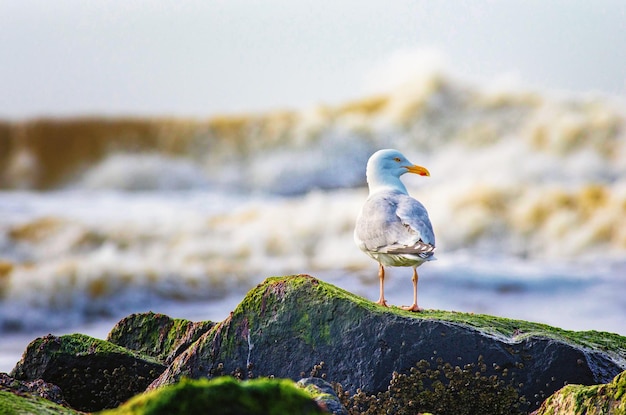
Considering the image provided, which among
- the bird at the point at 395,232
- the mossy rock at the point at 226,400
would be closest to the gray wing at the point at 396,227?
the bird at the point at 395,232

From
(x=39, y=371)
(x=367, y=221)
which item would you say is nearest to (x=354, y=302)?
(x=367, y=221)

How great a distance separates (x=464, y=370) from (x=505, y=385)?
0.32 meters

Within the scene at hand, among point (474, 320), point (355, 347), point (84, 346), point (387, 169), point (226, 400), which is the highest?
point (387, 169)

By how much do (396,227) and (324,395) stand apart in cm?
257

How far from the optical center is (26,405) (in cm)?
504

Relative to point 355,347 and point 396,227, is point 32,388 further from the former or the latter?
point 396,227

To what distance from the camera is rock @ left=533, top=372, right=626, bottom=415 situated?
5.32 m

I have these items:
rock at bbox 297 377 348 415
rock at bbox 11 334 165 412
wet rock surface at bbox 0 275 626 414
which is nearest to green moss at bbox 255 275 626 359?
wet rock surface at bbox 0 275 626 414

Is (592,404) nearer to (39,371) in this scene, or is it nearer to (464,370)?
(464,370)

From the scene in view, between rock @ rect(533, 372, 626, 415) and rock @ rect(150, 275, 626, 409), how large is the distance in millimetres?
654

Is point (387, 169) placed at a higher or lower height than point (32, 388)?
higher

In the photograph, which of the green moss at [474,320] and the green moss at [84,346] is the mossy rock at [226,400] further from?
the green moss at [84,346]

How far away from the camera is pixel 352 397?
6.18 meters

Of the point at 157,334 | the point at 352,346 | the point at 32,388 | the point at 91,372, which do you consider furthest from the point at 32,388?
the point at 352,346
